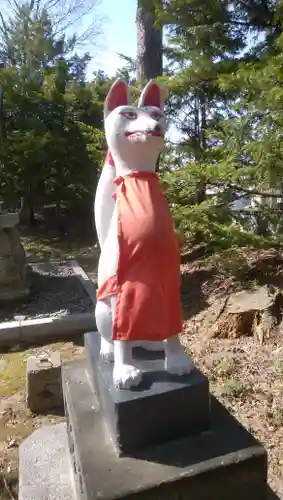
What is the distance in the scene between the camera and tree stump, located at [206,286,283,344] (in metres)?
4.16

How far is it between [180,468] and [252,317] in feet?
8.97

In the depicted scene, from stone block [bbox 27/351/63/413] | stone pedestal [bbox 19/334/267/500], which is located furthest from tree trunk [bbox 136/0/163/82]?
stone pedestal [bbox 19/334/267/500]

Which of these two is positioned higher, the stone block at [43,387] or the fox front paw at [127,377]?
the fox front paw at [127,377]

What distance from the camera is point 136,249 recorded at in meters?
1.89

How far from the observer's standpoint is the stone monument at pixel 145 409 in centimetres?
172

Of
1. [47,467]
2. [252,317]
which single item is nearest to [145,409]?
[47,467]

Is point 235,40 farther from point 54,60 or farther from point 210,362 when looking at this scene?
point 54,60

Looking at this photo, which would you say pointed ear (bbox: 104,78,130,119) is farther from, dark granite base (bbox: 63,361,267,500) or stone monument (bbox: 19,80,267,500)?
dark granite base (bbox: 63,361,267,500)

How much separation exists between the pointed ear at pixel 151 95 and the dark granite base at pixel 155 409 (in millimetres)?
1269

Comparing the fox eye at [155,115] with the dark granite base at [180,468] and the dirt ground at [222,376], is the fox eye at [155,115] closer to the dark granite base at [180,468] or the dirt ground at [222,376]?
the dark granite base at [180,468]

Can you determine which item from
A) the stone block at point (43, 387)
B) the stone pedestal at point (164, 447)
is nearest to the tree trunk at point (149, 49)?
the stone block at point (43, 387)

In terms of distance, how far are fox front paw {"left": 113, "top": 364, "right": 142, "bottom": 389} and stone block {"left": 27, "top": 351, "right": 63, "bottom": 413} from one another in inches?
72.4

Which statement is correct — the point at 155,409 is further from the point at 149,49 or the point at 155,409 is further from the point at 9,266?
the point at 149,49

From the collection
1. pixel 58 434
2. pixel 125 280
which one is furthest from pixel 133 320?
pixel 58 434
